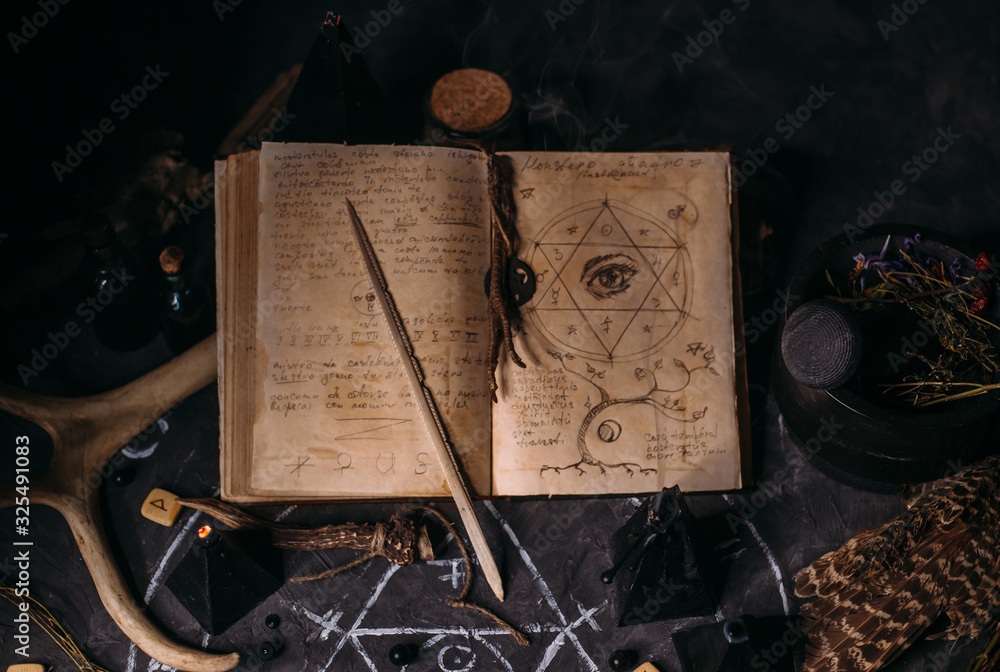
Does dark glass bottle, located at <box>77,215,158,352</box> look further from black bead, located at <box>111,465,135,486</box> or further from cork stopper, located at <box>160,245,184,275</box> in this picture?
black bead, located at <box>111,465,135,486</box>

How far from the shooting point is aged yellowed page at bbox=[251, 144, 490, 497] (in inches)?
53.3

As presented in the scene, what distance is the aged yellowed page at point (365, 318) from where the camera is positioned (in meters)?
1.35

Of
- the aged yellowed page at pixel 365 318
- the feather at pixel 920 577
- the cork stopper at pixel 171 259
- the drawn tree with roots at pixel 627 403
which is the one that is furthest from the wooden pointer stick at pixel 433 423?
the feather at pixel 920 577

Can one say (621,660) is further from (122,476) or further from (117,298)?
(117,298)

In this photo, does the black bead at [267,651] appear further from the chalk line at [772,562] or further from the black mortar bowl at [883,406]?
the black mortar bowl at [883,406]

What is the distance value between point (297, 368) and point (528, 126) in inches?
29.1

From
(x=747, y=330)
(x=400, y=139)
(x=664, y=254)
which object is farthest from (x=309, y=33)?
(x=747, y=330)

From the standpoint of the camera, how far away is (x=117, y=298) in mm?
1444

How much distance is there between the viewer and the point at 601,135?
5.47 feet

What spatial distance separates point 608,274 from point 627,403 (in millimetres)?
253

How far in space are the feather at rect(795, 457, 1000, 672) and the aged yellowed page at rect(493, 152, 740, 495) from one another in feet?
0.89

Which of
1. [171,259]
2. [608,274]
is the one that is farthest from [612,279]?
[171,259]

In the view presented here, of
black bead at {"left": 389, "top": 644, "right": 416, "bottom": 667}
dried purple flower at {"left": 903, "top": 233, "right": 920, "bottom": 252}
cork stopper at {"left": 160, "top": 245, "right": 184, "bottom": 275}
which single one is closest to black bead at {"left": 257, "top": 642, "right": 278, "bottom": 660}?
black bead at {"left": 389, "top": 644, "right": 416, "bottom": 667}

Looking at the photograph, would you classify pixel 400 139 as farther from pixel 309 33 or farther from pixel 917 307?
pixel 917 307
